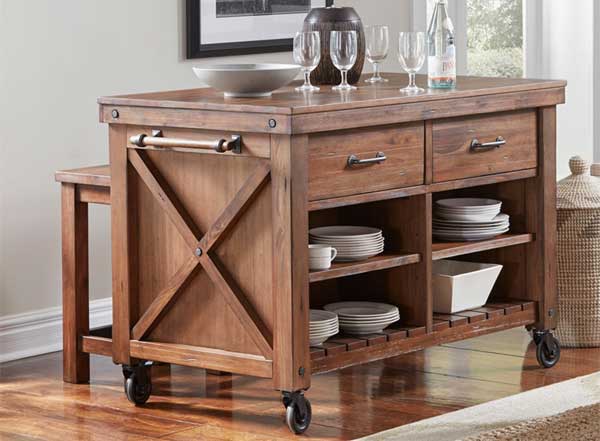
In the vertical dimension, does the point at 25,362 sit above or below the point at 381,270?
below

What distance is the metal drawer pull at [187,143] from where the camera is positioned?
3.19 m

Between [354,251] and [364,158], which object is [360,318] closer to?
[354,251]

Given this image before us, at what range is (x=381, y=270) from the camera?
3.69 meters

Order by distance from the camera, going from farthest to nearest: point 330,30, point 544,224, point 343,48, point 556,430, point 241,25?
point 241,25 < point 544,224 < point 330,30 < point 343,48 < point 556,430

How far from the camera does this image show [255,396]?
11.8 ft

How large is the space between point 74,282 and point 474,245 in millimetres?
1130

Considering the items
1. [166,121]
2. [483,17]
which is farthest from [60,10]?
[483,17]

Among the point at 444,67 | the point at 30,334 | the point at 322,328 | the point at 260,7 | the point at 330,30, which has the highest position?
the point at 260,7

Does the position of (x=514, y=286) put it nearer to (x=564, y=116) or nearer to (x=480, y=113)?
(x=480, y=113)

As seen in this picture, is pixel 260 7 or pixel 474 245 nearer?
pixel 474 245

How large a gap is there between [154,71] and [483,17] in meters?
1.82

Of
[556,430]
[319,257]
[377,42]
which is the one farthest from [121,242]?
[556,430]

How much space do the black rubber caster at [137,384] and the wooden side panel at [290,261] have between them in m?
0.48

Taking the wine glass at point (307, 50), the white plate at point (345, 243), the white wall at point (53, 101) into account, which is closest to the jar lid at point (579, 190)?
the white plate at point (345, 243)
